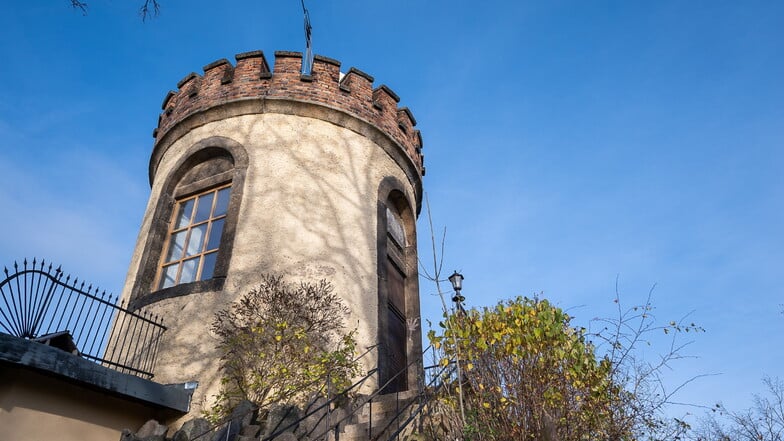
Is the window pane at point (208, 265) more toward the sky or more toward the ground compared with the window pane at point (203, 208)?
more toward the ground

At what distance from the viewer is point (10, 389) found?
5051 mm

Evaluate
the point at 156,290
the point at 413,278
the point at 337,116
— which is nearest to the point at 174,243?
the point at 156,290

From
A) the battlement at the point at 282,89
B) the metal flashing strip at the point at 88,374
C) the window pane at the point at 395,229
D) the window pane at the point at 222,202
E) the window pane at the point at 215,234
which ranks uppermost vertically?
the battlement at the point at 282,89

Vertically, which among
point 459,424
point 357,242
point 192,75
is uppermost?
point 192,75

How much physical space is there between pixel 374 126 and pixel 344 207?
1.77 meters

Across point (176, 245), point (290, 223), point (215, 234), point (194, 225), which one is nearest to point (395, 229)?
point (290, 223)

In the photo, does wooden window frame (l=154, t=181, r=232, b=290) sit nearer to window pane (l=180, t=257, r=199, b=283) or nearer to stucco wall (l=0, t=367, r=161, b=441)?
window pane (l=180, t=257, r=199, b=283)

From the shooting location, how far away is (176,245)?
8.38 m

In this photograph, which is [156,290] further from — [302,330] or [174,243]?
[302,330]

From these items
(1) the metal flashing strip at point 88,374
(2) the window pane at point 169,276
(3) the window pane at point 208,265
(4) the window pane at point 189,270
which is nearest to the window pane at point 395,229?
(3) the window pane at point 208,265

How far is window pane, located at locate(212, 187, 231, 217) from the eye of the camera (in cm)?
820

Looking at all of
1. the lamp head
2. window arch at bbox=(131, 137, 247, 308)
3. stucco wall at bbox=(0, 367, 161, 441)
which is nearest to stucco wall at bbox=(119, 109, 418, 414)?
window arch at bbox=(131, 137, 247, 308)

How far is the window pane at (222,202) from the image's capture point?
8.20 meters

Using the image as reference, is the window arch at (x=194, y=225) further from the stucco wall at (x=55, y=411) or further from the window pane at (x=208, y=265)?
the stucco wall at (x=55, y=411)
